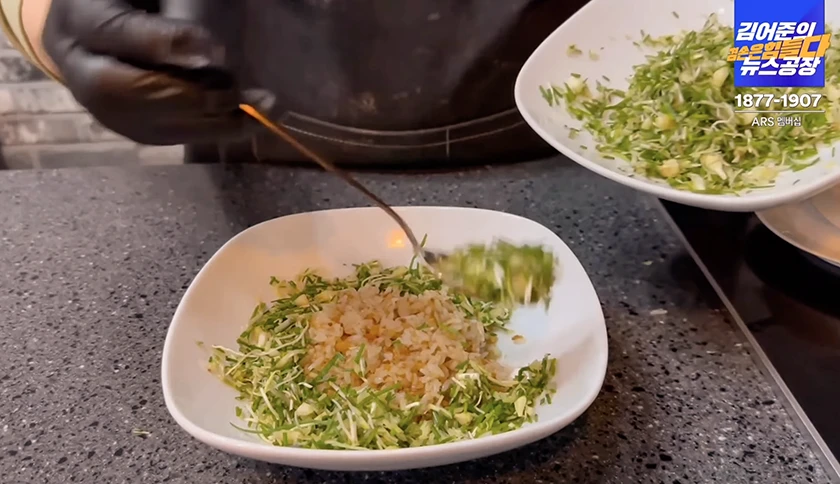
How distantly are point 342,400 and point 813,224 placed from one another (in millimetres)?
493

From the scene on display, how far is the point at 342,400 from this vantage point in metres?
0.53

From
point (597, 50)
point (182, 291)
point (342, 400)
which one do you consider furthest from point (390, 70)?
point (342, 400)

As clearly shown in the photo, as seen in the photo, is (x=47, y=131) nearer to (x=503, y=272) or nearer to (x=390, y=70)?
(x=390, y=70)

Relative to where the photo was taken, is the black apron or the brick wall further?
the brick wall

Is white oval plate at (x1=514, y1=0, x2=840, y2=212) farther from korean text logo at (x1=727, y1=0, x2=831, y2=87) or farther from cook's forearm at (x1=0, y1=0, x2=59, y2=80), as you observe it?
cook's forearm at (x1=0, y1=0, x2=59, y2=80)

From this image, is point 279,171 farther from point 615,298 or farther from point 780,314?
point 780,314

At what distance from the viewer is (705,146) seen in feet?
2.14

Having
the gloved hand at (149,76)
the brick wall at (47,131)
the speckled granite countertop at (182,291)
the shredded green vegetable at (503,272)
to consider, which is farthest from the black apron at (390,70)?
the brick wall at (47,131)

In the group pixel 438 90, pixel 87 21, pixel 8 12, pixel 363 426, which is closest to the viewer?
pixel 363 426

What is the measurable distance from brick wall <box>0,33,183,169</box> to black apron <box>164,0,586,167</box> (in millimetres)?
744

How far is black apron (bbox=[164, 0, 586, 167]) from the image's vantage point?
85 cm

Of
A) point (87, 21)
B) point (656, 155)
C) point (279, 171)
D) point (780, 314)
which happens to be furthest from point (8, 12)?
point (780, 314)

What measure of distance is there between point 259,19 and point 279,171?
0.64ft

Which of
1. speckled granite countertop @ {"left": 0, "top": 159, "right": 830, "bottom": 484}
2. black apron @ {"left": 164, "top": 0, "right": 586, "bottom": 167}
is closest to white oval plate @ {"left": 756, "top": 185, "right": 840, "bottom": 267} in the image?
speckled granite countertop @ {"left": 0, "top": 159, "right": 830, "bottom": 484}
